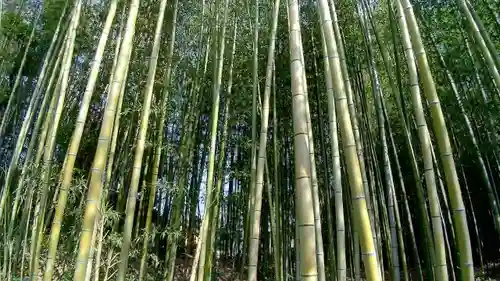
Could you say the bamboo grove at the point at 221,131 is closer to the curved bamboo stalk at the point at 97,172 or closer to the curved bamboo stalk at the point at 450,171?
the curved bamboo stalk at the point at 97,172

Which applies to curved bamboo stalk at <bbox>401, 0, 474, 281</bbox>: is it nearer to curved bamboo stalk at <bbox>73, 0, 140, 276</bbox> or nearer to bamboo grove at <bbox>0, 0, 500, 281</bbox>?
bamboo grove at <bbox>0, 0, 500, 281</bbox>

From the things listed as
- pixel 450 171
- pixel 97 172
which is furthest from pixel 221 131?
pixel 450 171

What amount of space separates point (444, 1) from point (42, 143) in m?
4.33

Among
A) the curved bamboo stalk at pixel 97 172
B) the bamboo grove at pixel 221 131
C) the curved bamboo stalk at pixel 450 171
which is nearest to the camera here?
the curved bamboo stalk at pixel 450 171

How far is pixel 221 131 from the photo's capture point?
15.4 ft

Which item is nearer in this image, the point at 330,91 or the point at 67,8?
the point at 330,91

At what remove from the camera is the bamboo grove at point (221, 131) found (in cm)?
289

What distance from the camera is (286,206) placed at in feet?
15.7

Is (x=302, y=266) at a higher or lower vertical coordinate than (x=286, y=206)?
lower

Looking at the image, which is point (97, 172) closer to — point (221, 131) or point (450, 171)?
point (450, 171)

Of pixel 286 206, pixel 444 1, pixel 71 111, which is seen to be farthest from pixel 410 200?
pixel 71 111

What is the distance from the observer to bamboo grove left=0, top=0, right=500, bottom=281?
2.89 metres

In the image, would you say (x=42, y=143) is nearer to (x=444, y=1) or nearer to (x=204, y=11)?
(x=204, y=11)

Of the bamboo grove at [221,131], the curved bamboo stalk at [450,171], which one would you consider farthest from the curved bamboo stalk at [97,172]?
the curved bamboo stalk at [450,171]
